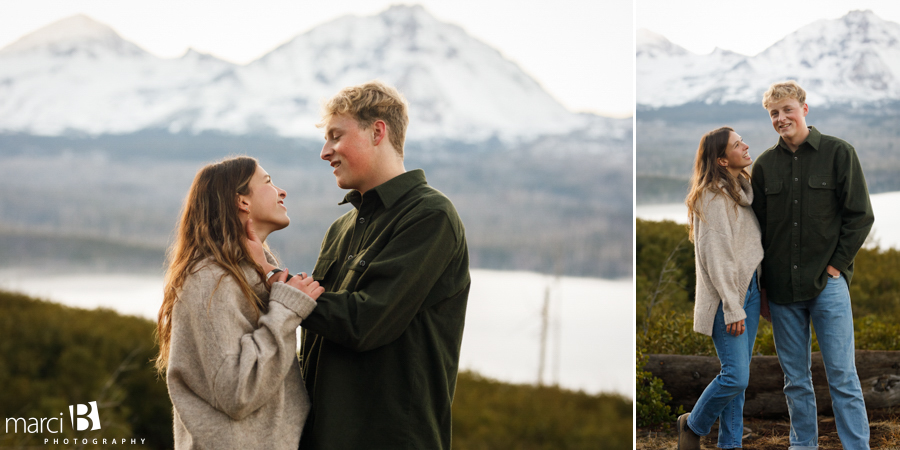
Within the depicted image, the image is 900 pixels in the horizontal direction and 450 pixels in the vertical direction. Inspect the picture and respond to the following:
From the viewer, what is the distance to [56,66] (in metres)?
17.0

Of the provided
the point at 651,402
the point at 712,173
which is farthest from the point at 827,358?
the point at 651,402

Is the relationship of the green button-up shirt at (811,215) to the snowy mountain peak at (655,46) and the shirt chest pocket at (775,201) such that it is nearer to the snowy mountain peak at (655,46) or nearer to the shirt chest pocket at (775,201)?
the shirt chest pocket at (775,201)

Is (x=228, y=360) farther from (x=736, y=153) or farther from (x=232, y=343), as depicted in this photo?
(x=736, y=153)

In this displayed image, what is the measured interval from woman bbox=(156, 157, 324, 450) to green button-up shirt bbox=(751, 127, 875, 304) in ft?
6.42

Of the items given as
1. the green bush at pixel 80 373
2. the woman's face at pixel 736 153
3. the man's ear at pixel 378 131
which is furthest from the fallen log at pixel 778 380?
the green bush at pixel 80 373

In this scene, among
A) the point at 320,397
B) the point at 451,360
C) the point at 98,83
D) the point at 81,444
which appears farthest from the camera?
the point at 98,83

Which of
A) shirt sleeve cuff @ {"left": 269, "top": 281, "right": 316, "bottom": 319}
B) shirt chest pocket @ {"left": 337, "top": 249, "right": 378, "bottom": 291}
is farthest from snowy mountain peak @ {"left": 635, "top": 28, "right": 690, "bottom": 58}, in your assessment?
shirt sleeve cuff @ {"left": 269, "top": 281, "right": 316, "bottom": 319}

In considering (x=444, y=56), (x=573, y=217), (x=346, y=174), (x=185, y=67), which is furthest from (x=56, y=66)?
(x=346, y=174)

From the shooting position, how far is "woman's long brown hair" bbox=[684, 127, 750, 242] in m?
2.69

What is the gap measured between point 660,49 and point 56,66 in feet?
55.5

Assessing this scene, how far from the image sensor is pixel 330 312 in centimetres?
148

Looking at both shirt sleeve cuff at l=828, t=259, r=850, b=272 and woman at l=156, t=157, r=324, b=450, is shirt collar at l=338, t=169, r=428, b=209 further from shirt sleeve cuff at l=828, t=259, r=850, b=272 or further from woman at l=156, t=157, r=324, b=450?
shirt sleeve cuff at l=828, t=259, r=850, b=272

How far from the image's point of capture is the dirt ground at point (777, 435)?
3342 mm

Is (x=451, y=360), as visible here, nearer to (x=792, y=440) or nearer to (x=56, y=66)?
(x=792, y=440)
